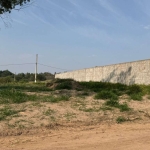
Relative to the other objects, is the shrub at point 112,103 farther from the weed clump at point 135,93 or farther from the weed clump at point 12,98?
the weed clump at point 12,98

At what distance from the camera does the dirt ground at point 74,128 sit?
201 inches

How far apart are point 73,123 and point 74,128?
35 cm

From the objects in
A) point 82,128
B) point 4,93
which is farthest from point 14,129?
point 4,93

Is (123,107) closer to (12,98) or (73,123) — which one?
(73,123)

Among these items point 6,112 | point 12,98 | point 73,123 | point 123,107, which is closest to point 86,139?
point 73,123

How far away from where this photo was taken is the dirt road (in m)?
4.95

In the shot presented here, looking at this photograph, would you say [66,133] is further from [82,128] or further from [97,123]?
[97,123]

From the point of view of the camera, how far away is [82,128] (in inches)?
260

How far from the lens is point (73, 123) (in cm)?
693

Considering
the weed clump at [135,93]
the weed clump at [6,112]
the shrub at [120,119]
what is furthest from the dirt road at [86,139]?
the weed clump at [135,93]

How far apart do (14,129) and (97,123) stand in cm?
232

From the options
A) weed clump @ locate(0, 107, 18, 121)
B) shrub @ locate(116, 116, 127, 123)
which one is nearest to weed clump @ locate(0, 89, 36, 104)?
weed clump @ locate(0, 107, 18, 121)

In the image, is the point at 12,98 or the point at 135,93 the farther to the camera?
the point at 135,93

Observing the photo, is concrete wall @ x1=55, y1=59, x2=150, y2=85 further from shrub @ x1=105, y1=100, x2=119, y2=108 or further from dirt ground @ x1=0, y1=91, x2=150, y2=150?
dirt ground @ x1=0, y1=91, x2=150, y2=150
